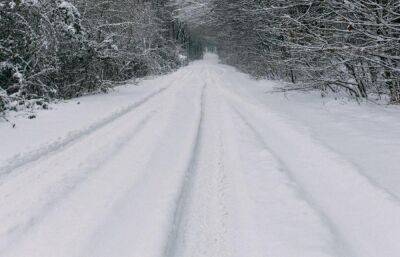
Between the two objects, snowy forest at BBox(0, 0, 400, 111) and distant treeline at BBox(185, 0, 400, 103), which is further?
snowy forest at BBox(0, 0, 400, 111)

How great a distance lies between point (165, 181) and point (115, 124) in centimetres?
421

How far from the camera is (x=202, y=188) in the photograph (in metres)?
4.97

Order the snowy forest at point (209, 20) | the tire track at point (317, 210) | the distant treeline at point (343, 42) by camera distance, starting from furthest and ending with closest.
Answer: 1. the snowy forest at point (209, 20)
2. the distant treeline at point (343, 42)
3. the tire track at point (317, 210)

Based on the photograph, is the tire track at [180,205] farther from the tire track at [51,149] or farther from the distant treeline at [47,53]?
the distant treeline at [47,53]

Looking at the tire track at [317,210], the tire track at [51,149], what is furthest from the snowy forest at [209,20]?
the tire track at [317,210]

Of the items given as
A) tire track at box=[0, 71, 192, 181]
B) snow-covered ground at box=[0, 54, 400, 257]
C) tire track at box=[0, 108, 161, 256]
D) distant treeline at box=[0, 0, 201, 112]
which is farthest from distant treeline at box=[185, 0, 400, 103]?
tire track at box=[0, 108, 161, 256]

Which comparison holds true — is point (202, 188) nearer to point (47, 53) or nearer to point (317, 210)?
point (317, 210)

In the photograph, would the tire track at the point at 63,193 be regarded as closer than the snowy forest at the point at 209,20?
Yes

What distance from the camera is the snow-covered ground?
11.8ft

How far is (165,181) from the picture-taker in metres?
5.21

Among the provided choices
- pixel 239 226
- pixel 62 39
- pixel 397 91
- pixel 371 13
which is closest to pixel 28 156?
pixel 239 226

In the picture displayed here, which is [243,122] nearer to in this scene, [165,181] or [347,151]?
[347,151]

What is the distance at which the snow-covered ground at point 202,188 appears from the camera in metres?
3.61

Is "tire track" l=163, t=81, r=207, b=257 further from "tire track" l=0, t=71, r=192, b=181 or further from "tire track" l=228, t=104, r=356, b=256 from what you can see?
"tire track" l=0, t=71, r=192, b=181
